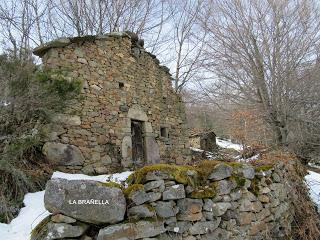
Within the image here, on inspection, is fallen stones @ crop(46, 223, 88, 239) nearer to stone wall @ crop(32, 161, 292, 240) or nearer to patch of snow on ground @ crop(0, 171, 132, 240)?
stone wall @ crop(32, 161, 292, 240)

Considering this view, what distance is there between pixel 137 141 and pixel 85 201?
16.8 feet

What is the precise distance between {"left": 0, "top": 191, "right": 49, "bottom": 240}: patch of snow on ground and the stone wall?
826 mm

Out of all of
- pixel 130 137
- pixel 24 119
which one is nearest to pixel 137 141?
pixel 130 137

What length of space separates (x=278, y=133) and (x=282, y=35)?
242 centimetres

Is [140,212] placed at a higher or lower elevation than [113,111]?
lower

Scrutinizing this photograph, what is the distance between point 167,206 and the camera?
3.83 m

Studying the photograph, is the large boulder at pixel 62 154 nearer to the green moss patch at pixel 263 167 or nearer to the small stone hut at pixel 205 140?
the green moss patch at pixel 263 167

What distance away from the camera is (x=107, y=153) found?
24.5ft

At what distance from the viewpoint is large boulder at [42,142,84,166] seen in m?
6.39

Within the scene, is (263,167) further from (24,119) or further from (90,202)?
(24,119)

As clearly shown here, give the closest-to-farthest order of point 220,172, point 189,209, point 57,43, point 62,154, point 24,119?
1. point 189,209
2. point 220,172
3. point 24,119
4. point 62,154
5. point 57,43

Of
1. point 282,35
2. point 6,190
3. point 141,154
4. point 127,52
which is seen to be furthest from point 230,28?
point 6,190

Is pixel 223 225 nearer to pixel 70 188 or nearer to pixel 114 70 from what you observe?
pixel 70 188

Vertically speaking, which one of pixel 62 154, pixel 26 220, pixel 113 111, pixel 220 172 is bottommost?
pixel 26 220
